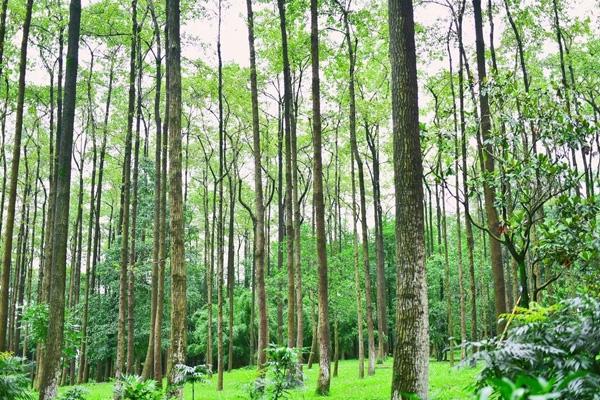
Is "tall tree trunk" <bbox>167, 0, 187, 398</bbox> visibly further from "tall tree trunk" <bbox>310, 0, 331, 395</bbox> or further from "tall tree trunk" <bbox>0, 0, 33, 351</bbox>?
"tall tree trunk" <bbox>0, 0, 33, 351</bbox>

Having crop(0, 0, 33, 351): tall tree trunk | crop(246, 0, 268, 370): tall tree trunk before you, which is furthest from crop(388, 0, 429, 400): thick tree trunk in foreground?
crop(0, 0, 33, 351): tall tree trunk

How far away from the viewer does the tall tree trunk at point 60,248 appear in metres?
9.18

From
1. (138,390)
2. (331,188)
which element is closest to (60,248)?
(138,390)

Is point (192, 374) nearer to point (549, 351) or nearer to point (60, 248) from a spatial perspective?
point (60, 248)

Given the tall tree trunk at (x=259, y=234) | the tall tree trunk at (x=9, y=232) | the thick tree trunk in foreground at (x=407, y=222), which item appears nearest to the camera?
the thick tree trunk in foreground at (x=407, y=222)

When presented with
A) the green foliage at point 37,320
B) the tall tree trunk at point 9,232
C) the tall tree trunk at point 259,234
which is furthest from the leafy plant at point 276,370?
the green foliage at point 37,320

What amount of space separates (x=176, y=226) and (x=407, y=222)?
459 cm

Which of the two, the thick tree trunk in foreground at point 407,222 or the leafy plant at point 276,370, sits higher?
the thick tree trunk in foreground at point 407,222

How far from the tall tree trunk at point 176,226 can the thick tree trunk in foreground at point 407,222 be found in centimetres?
393

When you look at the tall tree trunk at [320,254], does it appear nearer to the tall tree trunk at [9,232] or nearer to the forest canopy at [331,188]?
the forest canopy at [331,188]

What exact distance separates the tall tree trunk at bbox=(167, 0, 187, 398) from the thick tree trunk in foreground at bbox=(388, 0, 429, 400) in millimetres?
3926

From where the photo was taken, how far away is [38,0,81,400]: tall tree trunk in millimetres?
9180

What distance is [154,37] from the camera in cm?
1775

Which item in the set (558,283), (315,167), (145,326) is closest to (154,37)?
(315,167)
